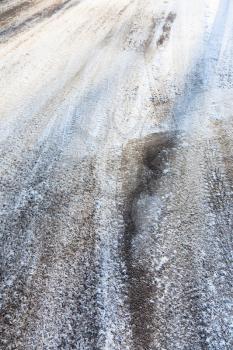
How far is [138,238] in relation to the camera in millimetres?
2664

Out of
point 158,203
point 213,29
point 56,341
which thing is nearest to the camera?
point 56,341

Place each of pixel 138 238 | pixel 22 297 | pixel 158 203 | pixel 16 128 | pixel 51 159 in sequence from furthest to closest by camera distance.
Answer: pixel 16 128
pixel 51 159
pixel 158 203
pixel 138 238
pixel 22 297

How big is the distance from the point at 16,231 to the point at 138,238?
80cm

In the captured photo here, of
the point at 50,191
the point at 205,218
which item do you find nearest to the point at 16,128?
the point at 50,191

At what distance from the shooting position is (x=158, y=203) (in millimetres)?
2873

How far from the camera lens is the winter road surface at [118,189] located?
7.50 ft

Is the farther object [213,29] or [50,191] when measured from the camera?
[213,29]

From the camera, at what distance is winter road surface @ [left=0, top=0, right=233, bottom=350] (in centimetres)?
229

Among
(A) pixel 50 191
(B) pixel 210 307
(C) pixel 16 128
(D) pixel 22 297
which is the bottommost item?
(B) pixel 210 307

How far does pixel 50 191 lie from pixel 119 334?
1.19 metres

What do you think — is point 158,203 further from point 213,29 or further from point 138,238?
point 213,29

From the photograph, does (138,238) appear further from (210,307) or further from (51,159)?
(51,159)

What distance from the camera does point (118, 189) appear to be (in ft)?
9.81

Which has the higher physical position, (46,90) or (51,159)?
(46,90)
